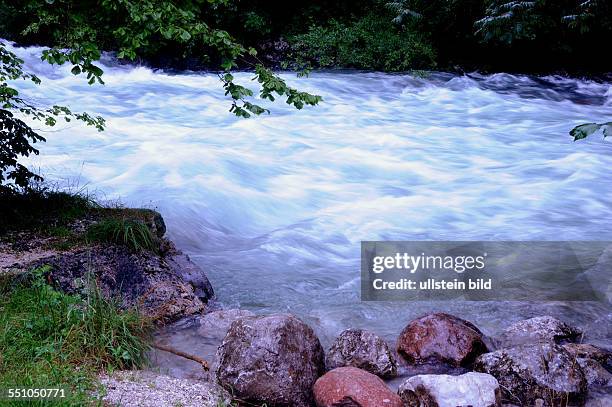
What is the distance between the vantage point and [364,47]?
18.2m

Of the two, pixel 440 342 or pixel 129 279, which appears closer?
pixel 440 342

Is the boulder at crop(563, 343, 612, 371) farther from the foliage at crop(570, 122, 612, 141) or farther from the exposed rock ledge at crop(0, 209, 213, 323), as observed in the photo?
the exposed rock ledge at crop(0, 209, 213, 323)

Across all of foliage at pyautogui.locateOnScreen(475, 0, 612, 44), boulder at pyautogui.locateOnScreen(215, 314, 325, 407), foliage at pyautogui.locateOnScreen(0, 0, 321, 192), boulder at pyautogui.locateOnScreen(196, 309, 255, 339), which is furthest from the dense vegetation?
boulder at pyautogui.locateOnScreen(215, 314, 325, 407)

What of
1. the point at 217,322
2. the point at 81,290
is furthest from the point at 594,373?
the point at 81,290

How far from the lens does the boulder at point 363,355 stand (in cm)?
421

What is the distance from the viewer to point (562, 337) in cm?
475

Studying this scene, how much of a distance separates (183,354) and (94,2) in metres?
2.52

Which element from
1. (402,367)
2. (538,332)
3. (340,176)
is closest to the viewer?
(402,367)

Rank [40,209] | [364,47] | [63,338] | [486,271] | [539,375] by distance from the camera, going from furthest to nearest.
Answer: [364,47] < [486,271] < [40,209] < [539,375] < [63,338]

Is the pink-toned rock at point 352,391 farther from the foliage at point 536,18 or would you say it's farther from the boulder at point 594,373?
the foliage at point 536,18

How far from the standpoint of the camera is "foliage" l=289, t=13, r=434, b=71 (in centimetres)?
1755

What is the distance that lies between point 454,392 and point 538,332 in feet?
5.03

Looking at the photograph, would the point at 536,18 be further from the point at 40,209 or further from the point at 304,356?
the point at 304,356

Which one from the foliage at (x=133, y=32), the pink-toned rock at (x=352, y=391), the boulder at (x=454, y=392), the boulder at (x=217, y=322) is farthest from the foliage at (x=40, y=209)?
the boulder at (x=454, y=392)
